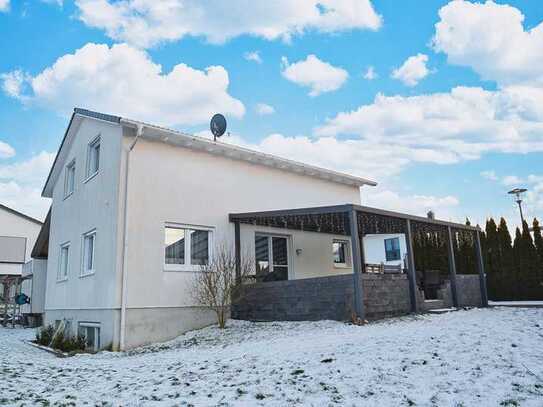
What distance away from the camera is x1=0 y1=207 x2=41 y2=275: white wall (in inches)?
1254

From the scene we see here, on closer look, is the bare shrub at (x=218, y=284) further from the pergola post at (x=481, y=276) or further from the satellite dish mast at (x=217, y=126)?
the pergola post at (x=481, y=276)

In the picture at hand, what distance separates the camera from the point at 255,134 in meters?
17.0

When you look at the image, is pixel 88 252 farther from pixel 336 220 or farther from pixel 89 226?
pixel 336 220

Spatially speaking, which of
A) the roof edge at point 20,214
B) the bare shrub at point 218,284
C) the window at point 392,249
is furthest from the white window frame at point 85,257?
the roof edge at point 20,214

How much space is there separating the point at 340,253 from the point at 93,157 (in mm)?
8487

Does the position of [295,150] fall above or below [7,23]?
below

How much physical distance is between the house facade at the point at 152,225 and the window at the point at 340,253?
1.31 feet

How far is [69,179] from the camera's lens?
14750 millimetres

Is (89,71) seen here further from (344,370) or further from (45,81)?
(344,370)

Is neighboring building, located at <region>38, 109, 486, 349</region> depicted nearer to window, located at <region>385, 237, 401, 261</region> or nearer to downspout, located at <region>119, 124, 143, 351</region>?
downspout, located at <region>119, 124, 143, 351</region>

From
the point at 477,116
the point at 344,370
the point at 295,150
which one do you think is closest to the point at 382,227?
the point at 477,116

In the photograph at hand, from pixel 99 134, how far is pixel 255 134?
637 centimetres

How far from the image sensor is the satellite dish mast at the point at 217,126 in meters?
13.0

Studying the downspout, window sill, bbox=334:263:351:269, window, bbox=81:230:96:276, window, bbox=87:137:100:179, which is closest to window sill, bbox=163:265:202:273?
the downspout
